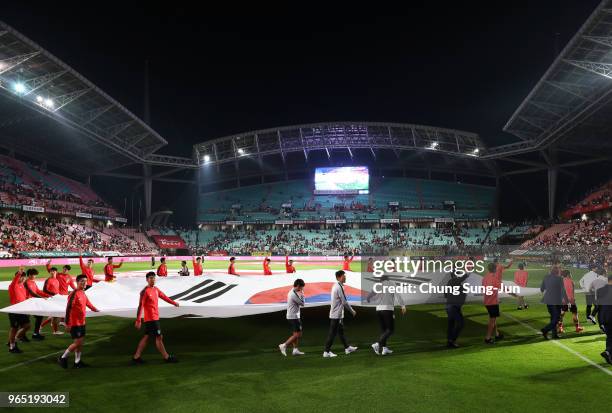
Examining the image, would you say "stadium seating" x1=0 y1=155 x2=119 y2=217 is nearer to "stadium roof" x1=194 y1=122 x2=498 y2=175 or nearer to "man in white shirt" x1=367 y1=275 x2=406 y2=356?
"stadium roof" x1=194 y1=122 x2=498 y2=175

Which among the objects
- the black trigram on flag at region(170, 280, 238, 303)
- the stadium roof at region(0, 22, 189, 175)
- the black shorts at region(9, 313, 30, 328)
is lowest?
the black shorts at region(9, 313, 30, 328)

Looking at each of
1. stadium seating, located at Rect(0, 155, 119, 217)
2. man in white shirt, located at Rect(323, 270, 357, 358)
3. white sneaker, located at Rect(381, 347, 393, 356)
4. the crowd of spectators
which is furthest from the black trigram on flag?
stadium seating, located at Rect(0, 155, 119, 217)

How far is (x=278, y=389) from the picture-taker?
294 inches

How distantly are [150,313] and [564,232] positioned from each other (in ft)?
179

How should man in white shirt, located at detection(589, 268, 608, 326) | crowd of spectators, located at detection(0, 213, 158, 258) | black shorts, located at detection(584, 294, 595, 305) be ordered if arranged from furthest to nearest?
crowd of spectators, located at detection(0, 213, 158, 258)
black shorts, located at detection(584, 294, 595, 305)
man in white shirt, located at detection(589, 268, 608, 326)

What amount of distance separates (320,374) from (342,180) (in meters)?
70.9

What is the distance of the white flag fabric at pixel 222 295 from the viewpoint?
10570 mm

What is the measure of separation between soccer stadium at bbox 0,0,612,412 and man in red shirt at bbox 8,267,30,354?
69mm

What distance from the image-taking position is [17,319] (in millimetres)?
10344

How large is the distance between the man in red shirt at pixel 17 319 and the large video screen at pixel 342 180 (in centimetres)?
6880

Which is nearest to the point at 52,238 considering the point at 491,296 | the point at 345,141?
the point at 345,141

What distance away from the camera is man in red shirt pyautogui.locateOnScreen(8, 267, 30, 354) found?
10273 millimetres

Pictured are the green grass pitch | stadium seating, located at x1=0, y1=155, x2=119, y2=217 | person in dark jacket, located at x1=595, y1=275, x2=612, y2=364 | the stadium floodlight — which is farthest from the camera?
stadium seating, located at x1=0, y1=155, x2=119, y2=217

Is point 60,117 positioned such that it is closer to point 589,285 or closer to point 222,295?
point 222,295
